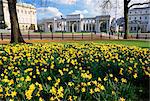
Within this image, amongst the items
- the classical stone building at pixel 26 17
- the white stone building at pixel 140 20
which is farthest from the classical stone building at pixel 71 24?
the white stone building at pixel 140 20

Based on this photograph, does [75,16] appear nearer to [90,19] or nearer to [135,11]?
[90,19]

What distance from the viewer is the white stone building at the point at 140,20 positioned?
9752cm

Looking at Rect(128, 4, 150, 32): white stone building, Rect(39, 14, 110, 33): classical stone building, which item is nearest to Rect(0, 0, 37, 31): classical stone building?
Rect(39, 14, 110, 33): classical stone building

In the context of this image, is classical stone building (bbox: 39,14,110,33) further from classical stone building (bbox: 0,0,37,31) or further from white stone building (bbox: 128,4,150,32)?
white stone building (bbox: 128,4,150,32)

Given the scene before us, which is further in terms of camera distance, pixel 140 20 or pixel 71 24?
pixel 140 20

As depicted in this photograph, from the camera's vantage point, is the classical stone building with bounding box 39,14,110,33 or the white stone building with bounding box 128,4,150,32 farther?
the white stone building with bounding box 128,4,150,32

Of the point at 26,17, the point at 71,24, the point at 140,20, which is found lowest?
the point at 71,24

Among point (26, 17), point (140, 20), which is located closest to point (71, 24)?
point (26, 17)

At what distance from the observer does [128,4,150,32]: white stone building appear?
97519 mm

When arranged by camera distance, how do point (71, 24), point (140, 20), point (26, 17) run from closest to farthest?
point (71, 24) < point (26, 17) < point (140, 20)

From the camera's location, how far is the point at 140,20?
105188 millimetres

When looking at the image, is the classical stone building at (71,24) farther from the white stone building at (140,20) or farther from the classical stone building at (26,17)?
the white stone building at (140,20)

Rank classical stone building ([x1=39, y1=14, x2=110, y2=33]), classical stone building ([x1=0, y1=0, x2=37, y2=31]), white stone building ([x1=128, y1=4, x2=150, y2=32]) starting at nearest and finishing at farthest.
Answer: classical stone building ([x1=39, y1=14, x2=110, y2=33]), classical stone building ([x1=0, y1=0, x2=37, y2=31]), white stone building ([x1=128, y1=4, x2=150, y2=32])

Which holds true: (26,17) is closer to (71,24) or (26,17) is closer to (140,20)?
(71,24)
